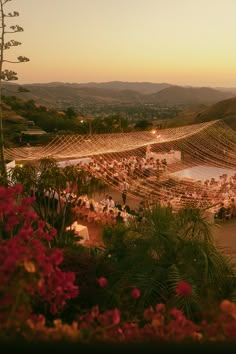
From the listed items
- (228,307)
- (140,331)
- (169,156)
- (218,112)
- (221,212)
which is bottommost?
(221,212)

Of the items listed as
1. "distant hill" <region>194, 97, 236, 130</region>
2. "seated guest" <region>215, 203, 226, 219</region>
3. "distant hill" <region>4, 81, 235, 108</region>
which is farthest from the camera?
"distant hill" <region>4, 81, 235, 108</region>

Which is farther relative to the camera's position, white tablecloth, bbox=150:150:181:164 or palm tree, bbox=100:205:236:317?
white tablecloth, bbox=150:150:181:164

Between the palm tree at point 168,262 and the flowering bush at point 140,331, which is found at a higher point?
the flowering bush at point 140,331

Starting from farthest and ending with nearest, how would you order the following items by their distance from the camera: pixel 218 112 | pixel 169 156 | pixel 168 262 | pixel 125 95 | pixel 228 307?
pixel 125 95 → pixel 218 112 → pixel 169 156 → pixel 168 262 → pixel 228 307

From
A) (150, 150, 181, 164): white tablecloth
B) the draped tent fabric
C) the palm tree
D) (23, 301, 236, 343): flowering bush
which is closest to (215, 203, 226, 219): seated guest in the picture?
the draped tent fabric

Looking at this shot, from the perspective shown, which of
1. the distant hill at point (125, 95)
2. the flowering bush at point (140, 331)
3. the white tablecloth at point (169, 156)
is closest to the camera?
the flowering bush at point (140, 331)

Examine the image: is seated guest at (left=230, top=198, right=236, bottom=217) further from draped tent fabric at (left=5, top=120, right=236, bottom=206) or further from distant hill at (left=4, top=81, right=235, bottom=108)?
distant hill at (left=4, top=81, right=235, bottom=108)

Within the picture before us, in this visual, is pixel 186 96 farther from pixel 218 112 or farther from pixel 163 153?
pixel 163 153

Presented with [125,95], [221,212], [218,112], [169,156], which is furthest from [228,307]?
[125,95]

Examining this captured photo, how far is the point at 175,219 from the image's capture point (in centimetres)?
421

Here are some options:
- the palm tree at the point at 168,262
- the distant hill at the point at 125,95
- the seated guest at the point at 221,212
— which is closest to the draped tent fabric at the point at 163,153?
the seated guest at the point at 221,212

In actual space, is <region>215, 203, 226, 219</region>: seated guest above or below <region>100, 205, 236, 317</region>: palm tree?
below

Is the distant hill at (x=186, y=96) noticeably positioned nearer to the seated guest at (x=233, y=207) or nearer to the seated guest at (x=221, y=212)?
the seated guest at (x=233, y=207)

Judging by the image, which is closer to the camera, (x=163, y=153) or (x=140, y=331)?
(x=140, y=331)
